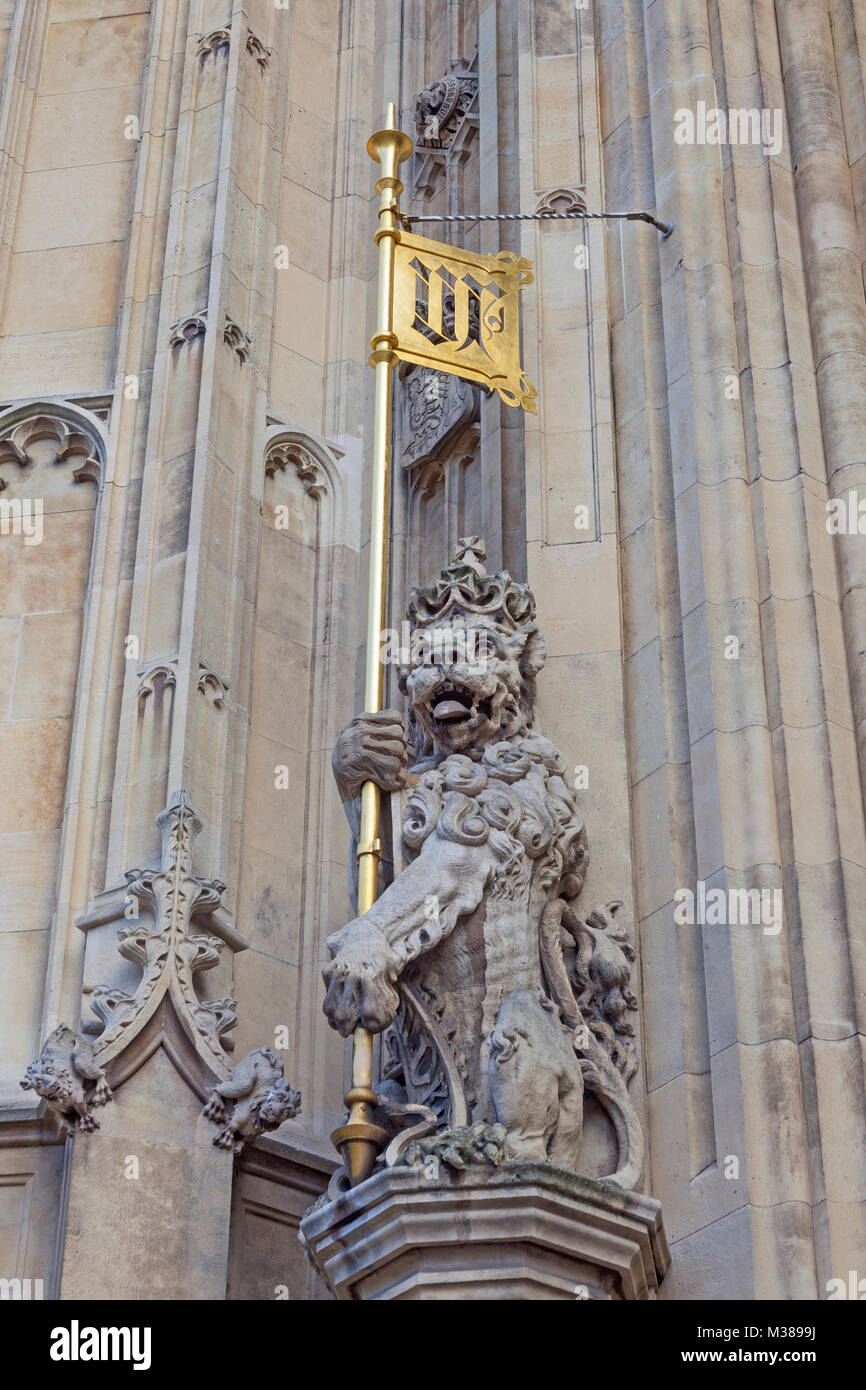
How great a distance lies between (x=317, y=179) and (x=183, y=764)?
349cm

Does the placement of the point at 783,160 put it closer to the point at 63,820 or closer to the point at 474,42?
the point at 474,42

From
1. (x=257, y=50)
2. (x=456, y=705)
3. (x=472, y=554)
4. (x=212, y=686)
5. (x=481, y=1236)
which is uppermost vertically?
(x=257, y=50)

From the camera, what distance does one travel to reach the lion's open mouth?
7254 millimetres

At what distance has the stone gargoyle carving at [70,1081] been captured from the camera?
7711 millimetres

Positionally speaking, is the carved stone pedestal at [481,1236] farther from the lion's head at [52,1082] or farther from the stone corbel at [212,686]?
the stone corbel at [212,686]

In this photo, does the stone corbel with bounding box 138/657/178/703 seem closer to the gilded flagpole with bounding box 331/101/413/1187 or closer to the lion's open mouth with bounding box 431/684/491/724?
the gilded flagpole with bounding box 331/101/413/1187

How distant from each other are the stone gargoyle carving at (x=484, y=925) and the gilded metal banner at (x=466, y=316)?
960 millimetres

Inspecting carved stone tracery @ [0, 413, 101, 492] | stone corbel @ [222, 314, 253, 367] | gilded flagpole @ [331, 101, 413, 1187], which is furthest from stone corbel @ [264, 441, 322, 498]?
gilded flagpole @ [331, 101, 413, 1187]

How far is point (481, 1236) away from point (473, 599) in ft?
7.49

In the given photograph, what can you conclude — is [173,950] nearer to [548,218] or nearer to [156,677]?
[156,677]

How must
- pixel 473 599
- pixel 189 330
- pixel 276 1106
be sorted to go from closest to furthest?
pixel 473 599
pixel 276 1106
pixel 189 330

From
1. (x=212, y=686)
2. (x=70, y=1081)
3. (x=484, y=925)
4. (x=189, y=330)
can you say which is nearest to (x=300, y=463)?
(x=189, y=330)

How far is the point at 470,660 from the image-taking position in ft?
24.0
